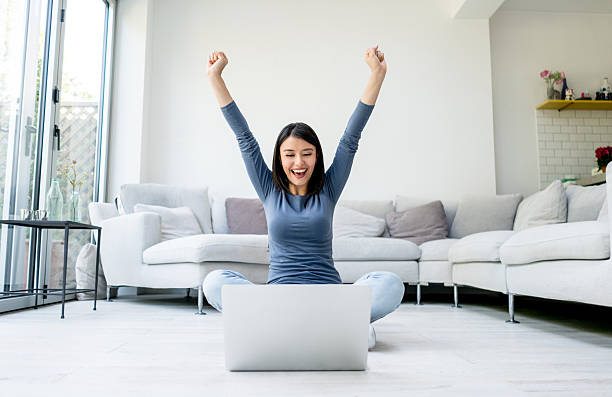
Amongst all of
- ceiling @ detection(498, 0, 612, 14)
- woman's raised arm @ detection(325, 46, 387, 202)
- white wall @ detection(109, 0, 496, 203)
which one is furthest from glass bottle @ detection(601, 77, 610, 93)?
woman's raised arm @ detection(325, 46, 387, 202)

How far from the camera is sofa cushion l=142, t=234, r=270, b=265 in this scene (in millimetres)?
2936

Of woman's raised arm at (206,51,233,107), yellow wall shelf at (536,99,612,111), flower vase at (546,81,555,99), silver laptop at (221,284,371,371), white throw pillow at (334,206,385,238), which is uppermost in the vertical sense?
flower vase at (546,81,555,99)

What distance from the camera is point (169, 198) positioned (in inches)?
153

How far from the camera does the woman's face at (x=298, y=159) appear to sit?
1.56 metres

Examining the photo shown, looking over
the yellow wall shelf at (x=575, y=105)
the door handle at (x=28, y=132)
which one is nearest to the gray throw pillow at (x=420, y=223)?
the yellow wall shelf at (x=575, y=105)

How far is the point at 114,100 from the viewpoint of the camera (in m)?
4.38

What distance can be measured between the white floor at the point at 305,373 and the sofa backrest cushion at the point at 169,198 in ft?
4.11

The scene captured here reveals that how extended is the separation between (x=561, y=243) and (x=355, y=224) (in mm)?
2068

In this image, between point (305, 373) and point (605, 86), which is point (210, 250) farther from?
point (605, 86)

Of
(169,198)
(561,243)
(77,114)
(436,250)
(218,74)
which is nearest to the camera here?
(218,74)

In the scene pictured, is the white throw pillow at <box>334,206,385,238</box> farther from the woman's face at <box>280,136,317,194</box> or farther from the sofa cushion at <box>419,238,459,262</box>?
the woman's face at <box>280,136,317,194</box>

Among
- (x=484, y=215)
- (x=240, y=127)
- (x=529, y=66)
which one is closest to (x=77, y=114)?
(x=240, y=127)

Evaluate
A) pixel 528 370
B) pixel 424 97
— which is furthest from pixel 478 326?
pixel 424 97

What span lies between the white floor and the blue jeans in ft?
0.46
